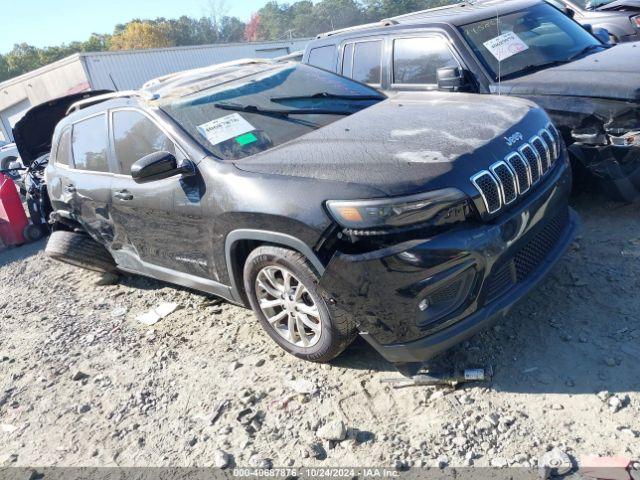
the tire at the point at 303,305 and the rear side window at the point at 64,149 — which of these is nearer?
the tire at the point at 303,305

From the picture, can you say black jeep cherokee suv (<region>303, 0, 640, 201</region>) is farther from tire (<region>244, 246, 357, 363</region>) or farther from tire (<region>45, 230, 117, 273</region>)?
tire (<region>45, 230, 117, 273</region>)

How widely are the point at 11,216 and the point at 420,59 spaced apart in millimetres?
6281

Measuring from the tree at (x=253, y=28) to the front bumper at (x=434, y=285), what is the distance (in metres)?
93.0

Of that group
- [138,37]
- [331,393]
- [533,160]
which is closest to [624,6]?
[533,160]

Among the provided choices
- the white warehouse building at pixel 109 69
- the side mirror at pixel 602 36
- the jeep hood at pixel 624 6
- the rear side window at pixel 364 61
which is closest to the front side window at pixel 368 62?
the rear side window at pixel 364 61

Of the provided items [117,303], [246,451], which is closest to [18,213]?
[117,303]

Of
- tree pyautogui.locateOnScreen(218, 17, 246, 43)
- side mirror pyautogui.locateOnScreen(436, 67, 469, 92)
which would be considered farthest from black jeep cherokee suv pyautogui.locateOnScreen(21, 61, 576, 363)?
tree pyautogui.locateOnScreen(218, 17, 246, 43)

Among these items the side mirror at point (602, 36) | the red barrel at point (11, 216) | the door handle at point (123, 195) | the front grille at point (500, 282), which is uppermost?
the side mirror at point (602, 36)

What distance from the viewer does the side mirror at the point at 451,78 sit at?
15.8ft

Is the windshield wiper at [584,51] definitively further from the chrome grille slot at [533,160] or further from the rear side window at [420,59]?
the chrome grille slot at [533,160]

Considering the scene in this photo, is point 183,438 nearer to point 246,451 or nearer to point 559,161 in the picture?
point 246,451

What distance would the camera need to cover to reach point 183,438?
3092mm

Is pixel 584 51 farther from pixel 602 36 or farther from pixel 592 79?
pixel 592 79

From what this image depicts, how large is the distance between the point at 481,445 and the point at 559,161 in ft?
6.12
